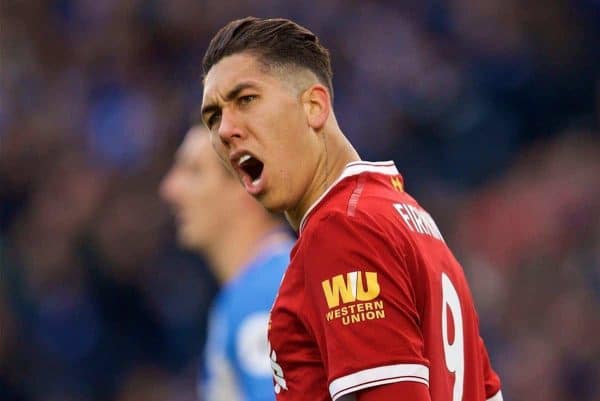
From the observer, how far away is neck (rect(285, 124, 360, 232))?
2699 mm

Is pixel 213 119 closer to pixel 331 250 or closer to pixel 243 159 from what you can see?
pixel 243 159

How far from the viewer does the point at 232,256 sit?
17.0 ft

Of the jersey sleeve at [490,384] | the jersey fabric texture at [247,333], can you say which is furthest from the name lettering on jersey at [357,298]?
the jersey fabric texture at [247,333]

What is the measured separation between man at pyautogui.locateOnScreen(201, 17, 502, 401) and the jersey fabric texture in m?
1.57

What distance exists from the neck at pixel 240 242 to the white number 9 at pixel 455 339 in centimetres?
244

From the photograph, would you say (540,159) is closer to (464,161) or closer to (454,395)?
(464,161)

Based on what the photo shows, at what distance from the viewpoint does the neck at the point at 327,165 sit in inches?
106

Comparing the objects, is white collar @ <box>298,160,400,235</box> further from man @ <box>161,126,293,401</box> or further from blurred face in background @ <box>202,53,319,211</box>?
man @ <box>161,126,293,401</box>

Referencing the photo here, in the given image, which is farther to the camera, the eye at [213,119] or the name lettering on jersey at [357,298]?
the eye at [213,119]

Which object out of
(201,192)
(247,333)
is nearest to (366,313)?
(247,333)

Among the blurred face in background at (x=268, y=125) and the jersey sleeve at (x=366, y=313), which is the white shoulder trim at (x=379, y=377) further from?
the blurred face in background at (x=268, y=125)

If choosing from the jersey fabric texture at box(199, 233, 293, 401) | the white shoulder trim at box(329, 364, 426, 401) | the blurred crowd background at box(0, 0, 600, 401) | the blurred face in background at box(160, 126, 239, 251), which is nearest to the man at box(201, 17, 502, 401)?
the white shoulder trim at box(329, 364, 426, 401)

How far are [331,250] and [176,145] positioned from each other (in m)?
5.84

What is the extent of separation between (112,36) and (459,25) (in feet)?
8.09
